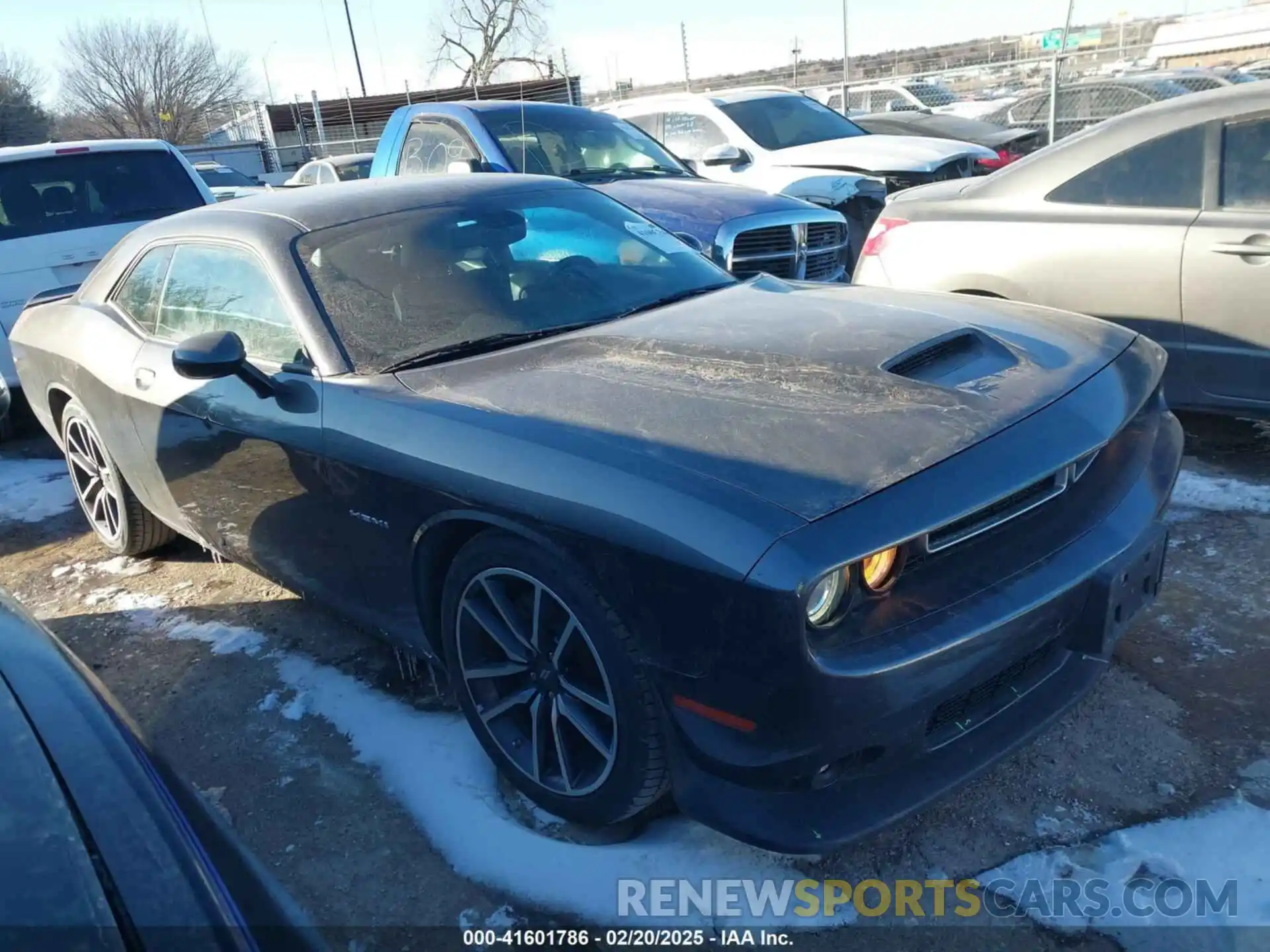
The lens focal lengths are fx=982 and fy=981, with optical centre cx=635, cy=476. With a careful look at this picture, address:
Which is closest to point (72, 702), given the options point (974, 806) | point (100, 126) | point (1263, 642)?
point (974, 806)

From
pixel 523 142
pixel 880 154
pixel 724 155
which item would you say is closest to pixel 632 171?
pixel 523 142

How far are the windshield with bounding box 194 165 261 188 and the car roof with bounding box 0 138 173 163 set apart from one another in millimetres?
10891

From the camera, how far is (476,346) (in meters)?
2.97

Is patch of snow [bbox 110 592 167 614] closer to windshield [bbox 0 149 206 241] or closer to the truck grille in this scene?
windshield [bbox 0 149 206 241]

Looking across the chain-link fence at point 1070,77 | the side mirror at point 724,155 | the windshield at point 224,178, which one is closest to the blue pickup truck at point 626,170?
the side mirror at point 724,155

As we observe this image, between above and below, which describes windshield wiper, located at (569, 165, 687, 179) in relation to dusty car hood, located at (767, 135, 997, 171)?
above

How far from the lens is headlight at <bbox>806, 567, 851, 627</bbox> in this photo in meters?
1.97

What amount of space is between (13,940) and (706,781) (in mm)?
1290

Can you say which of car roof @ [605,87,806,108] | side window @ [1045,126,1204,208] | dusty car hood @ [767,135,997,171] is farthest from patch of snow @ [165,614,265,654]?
car roof @ [605,87,806,108]

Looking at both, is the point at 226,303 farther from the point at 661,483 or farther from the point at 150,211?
the point at 150,211

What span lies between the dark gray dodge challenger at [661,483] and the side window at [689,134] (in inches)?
226

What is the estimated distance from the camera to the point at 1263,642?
120 inches

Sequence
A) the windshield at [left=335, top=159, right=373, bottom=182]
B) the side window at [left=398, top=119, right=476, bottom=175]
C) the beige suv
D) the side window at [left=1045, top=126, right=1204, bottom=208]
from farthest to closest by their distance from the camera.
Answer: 1. the windshield at [left=335, top=159, right=373, bottom=182]
2. the side window at [left=398, top=119, right=476, bottom=175]
3. the side window at [left=1045, top=126, right=1204, bottom=208]
4. the beige suv

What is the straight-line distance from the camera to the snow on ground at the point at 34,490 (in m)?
5.48
